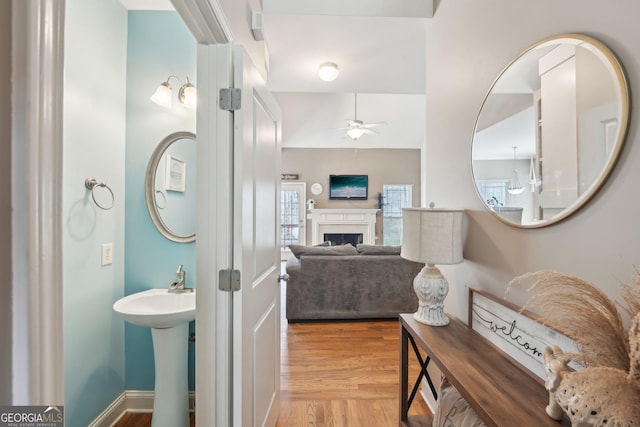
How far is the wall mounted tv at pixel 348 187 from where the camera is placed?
7.54 metres

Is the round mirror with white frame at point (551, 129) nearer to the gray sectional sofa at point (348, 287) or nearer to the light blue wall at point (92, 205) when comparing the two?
the light blue wall at point (92, 205)

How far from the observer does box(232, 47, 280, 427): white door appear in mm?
1143

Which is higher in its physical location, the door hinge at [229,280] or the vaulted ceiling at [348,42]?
the vaulted ceiling at [348,42]

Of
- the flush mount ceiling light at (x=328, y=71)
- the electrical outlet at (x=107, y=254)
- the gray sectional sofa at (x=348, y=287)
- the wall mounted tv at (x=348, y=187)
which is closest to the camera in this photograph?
the electrical outlet at (x=107, y=254)

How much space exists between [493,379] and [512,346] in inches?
8.1

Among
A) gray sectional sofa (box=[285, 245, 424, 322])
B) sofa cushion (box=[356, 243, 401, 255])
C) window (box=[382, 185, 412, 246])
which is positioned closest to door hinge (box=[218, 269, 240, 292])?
gray sectional sofa (box=[285, 245, 424, 322])

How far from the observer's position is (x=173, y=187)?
1828mm

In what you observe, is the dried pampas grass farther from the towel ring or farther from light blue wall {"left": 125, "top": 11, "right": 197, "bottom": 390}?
the towel ring

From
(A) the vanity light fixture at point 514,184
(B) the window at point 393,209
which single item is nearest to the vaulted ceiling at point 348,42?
(A) the vanity light fixture at point 514,184

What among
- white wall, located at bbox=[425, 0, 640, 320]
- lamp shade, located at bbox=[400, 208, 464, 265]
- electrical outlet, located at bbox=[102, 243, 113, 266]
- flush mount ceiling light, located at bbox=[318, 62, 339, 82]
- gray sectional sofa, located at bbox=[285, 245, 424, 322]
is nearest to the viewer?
white wall, located at bbox=[425, 0, 640, 320]

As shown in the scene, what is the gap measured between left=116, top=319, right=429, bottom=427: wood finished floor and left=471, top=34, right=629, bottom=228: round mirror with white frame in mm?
1544

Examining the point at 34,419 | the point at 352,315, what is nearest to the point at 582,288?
the point at 34,419

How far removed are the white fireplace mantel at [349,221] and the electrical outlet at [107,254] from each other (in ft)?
19.0

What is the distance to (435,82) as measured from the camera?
1.88 m
